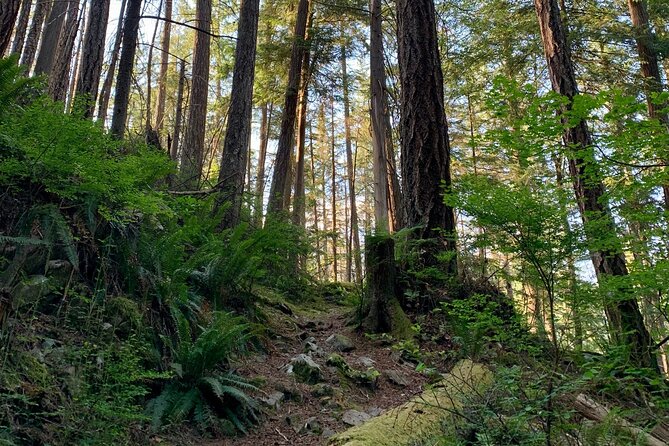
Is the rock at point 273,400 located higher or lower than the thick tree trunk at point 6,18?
lower

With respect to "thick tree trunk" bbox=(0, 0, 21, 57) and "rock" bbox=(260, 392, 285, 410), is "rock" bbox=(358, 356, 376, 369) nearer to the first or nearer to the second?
"rock" bbox=(260, 392, 285, 410)

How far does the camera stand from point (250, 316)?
501 centimetres

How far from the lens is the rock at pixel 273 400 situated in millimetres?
3376

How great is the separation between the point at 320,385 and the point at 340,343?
1.11 metres

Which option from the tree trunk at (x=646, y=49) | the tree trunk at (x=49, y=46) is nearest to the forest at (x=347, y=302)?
the tree trunk at (x=49, y=46)

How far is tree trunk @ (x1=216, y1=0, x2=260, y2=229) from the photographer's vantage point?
685 centimetres

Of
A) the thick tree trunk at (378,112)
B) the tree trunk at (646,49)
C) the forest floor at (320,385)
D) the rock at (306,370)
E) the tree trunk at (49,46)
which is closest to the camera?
the forest floor at (320,385)

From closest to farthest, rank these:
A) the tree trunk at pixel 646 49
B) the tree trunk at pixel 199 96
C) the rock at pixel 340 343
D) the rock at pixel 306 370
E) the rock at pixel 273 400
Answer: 1. the rock at pixel 273 400
2. the rock at pixel 306 370
3. the rock at pixel 340 343
4. the tree trunk at pixel 646 49
5. the tree trunk at pixel 199 96

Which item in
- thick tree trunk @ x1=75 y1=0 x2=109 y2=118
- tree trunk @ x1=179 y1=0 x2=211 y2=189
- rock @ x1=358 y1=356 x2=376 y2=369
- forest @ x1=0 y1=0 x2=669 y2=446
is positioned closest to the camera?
forest @ x1=0 y1=0 x2=669 y2=446

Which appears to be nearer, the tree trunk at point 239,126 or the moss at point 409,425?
the moss at point 409,425

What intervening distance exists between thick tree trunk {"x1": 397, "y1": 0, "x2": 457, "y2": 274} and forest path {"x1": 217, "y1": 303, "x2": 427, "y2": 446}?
150cm

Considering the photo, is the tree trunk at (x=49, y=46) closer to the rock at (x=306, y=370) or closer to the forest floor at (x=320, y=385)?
the forest floor at (x=320, y=385)

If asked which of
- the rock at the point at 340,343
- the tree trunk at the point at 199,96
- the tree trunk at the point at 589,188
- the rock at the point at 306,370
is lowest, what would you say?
the rock at the point at 306,370

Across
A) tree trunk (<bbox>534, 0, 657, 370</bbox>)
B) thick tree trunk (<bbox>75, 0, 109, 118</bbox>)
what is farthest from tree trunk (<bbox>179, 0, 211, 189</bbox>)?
tree trunk (<bbox>534, 0, 657, 370</bbox>)
